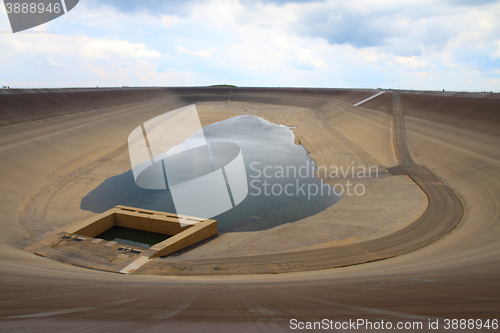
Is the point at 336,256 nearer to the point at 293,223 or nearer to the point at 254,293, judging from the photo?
the point at 293,223

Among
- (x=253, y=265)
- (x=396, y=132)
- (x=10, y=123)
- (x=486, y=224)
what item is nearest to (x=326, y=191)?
(x=486, y=224)

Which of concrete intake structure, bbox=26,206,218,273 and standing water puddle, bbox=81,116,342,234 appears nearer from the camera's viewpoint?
concrete intake structure, bbox=26,206,218,273

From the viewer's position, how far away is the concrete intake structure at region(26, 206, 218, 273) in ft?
43.8

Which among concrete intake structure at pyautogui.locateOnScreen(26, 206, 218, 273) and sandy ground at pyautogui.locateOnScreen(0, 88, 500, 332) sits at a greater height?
sandy ground at pyautogui.locateOnScreen(0, 88, 500, 332)

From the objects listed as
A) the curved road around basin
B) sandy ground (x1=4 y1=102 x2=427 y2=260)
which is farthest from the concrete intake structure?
the curved road around basin

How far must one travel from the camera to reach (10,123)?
3073cm

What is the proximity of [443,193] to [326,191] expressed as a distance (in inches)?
347

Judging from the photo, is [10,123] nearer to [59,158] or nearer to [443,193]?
[59,158]

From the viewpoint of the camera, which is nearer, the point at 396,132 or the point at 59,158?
the point at 59,158

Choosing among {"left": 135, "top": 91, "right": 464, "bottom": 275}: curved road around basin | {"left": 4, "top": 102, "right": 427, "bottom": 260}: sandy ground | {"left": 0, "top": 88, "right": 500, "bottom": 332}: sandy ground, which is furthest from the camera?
{"left": 4, "top": 102, "right": 427, "bottom": 260}: sandy ground

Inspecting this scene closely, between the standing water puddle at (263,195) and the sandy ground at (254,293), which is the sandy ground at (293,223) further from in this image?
the sandy ground at (254,293)

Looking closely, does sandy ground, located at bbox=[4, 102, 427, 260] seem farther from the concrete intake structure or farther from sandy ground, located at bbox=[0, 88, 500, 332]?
sandy ground, located at bbox=[0, 88, 500, 332]

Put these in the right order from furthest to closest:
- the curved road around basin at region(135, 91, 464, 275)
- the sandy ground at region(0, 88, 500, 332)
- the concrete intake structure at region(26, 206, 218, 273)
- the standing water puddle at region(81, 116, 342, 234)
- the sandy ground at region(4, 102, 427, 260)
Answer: the standing water puddle at region(81, 116, 342, 234), the sandy ground at region(4, 102, 427, 260), the concrete intake structure at region(26, 206, 218, 273), the curved road around basin at region(135, 91, 464, 275), the sandy ground at region(0, 88, 500, 332)

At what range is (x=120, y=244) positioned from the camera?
14.8 metres
